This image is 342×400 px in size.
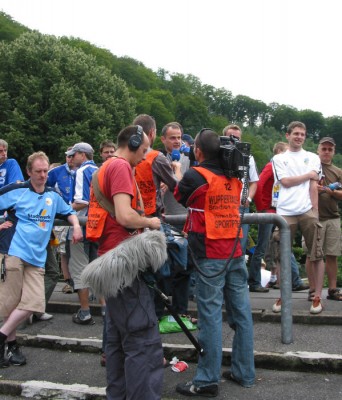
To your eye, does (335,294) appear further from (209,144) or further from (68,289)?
(68,289)

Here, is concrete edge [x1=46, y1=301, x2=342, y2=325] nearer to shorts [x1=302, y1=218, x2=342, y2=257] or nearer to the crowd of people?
the crowd of people

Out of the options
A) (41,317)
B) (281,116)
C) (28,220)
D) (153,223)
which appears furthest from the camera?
(281,116)

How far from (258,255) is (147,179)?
248cm

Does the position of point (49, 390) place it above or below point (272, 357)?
below

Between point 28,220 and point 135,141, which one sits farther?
point 28,220

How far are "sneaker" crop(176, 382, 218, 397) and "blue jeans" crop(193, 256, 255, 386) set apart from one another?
4 centimetres

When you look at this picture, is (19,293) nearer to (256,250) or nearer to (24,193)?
(24,193)

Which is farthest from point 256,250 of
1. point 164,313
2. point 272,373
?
point 272,373

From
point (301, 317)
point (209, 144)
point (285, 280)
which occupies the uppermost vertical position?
point (209, 144)

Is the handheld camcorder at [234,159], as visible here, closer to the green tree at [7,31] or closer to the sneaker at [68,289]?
the sneaker at [68,289]

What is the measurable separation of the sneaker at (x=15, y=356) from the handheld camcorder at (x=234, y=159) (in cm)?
255

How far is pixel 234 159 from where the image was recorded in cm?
388

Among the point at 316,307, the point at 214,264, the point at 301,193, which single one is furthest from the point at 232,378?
the point at 301,193

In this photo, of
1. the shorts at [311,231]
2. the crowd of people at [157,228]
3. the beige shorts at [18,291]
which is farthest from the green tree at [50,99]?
the beige shorts at [18,291]
